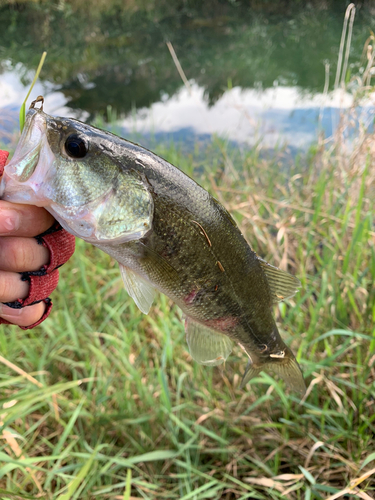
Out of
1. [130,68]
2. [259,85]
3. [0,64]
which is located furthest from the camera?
[130,68]

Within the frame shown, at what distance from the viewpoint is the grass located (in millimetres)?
1980

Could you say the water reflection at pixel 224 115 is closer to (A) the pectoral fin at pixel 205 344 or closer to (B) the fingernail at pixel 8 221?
(A) the pectoral fin at pixel 205 344

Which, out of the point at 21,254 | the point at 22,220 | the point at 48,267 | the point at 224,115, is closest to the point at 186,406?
the point at 48,267

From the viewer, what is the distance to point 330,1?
1844cm

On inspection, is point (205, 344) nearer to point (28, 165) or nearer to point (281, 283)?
point (281, 283)

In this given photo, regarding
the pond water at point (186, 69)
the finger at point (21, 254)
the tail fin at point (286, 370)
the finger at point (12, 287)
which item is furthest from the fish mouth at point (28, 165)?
the pond water at point (186, 69)

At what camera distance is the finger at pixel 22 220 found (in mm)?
1216

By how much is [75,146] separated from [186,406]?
6.26ft

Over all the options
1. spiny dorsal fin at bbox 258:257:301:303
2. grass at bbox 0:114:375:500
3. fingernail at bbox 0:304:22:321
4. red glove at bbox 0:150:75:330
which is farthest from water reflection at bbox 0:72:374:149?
fingernail at bbox 0:304:22:321

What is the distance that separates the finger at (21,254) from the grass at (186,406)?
0.80m

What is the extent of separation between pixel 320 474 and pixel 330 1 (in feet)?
76.0

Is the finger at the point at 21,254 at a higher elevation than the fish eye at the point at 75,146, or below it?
below

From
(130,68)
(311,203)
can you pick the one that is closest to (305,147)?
(311,203)

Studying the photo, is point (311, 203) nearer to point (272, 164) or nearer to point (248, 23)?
point (272, 164)
